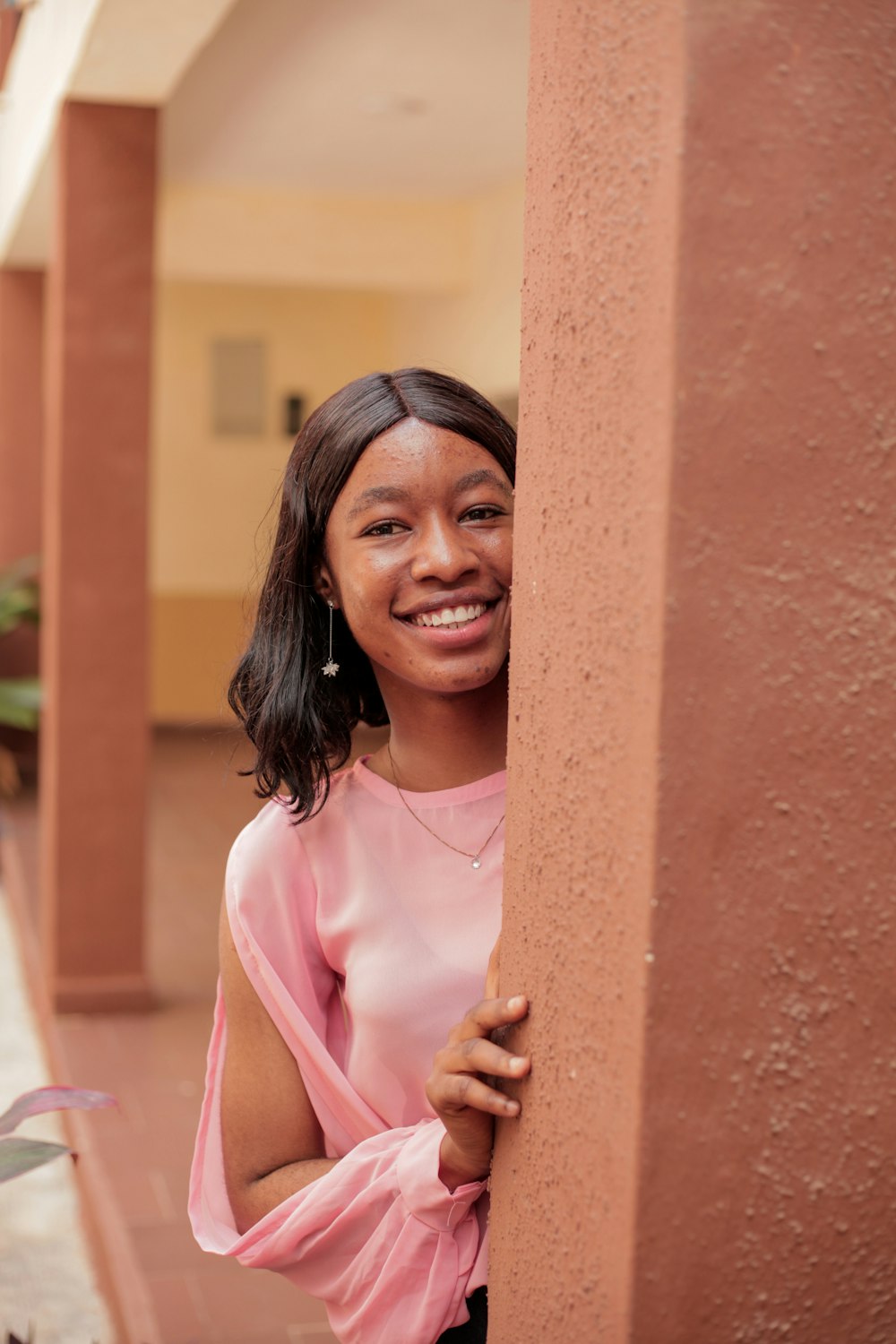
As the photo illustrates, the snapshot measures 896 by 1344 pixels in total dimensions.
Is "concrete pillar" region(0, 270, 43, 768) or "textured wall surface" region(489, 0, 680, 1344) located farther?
"concrete pillar" region(0, 270, 43, 768)

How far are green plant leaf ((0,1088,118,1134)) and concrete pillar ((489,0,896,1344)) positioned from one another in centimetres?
85

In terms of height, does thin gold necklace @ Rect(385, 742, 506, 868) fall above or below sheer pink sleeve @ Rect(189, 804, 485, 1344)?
above

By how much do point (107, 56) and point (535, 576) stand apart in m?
4.00

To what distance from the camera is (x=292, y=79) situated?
21.2 feet

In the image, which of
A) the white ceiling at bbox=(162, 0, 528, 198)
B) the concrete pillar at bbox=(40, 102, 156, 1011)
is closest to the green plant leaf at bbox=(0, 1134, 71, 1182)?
the concrete pillar at bbox=(40, 102, 156, 1011)

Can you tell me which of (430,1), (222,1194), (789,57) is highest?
(430,1)

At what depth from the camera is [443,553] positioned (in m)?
1.48

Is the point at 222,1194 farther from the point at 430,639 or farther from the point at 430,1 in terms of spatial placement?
the point at 430,1

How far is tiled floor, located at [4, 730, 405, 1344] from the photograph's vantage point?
3.41 meters

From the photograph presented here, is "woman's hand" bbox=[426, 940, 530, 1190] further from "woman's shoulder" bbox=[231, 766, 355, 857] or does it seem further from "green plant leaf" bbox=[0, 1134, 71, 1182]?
"green plant leaf" bbox=[0, 1134, 71, 1182]

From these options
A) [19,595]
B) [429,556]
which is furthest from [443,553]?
[19,595]

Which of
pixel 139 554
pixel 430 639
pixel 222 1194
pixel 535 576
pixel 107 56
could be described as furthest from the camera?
pixel 139 554

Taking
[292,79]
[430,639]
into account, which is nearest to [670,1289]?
[430,639]

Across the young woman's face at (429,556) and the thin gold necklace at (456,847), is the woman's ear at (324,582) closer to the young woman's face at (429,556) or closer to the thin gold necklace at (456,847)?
the young woman's face at (429,556)
